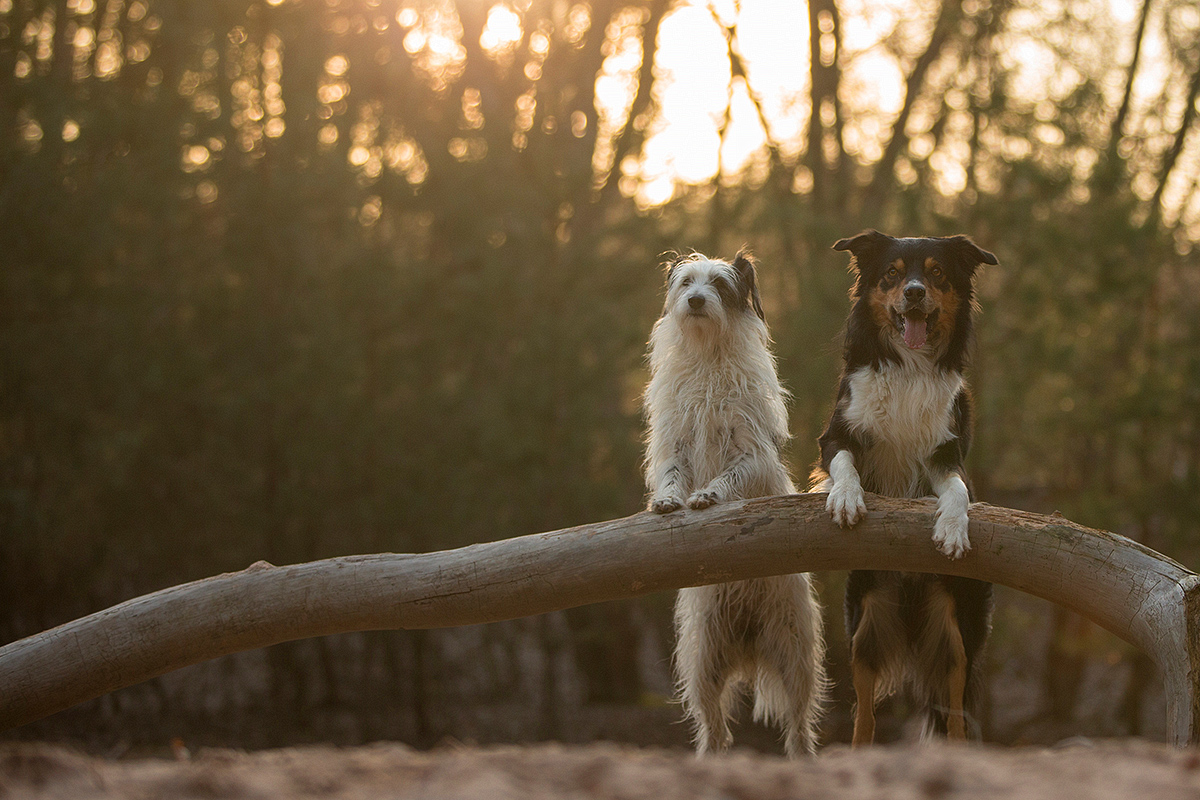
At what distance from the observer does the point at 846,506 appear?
11.8ft

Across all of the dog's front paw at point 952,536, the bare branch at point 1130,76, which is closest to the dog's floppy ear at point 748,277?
the dog's front paw at point 952,536

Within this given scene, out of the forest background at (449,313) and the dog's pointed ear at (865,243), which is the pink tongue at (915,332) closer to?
the dog's pointed ear at (865,243)

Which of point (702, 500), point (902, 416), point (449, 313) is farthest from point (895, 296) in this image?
point (449, 313)

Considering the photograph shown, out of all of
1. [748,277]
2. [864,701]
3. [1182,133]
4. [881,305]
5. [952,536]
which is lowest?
[864,701]

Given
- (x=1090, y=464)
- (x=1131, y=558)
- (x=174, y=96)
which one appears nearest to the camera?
(x=1131, y=558)

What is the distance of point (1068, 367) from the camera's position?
9.25 m

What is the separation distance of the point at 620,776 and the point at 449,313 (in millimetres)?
7042

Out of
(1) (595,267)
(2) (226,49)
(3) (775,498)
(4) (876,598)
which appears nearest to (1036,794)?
(3) (775,498)

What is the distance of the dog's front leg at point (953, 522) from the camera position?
3.51 meters

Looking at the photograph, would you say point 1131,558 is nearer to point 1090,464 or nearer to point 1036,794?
point 1036,794

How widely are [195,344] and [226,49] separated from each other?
2678mm

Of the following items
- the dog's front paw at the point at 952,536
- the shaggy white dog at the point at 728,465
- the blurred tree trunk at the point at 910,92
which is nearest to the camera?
the dog's front paw at the point at 952,536

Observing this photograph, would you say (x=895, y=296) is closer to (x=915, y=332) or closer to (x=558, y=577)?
(x=915, y=332)

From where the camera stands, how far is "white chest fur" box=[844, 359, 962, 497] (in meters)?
4.01
